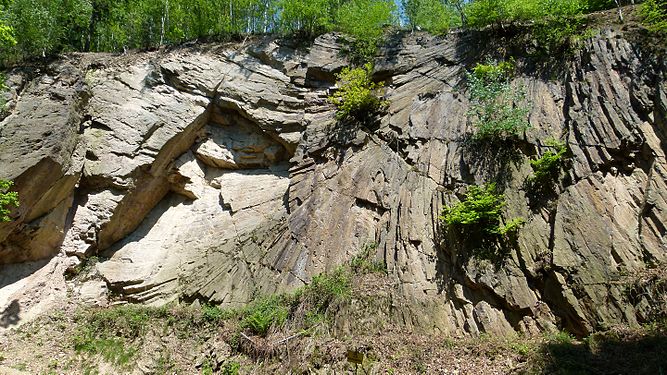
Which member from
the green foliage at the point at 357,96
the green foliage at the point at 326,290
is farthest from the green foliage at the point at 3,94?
the green foliage at the point at 326,290

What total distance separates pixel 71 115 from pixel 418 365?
12614mm

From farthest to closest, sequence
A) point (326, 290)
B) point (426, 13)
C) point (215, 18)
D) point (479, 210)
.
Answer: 1. point (426, 13)
2. point (215, 18)
3. point (326, 290)
4. point (479, 210)

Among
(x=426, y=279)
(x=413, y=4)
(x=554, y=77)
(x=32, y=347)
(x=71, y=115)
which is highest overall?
(x=413, y=4)

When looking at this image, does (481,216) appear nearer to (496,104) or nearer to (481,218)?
(481,218)

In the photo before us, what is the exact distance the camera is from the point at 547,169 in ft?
33.4

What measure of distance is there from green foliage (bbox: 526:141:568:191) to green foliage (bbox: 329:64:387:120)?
5.31 m

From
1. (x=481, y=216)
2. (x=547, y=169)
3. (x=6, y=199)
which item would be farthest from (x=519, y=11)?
(x=6, y=199)

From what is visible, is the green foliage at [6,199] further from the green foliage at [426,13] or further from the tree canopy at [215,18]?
the green foliage at [426,13]

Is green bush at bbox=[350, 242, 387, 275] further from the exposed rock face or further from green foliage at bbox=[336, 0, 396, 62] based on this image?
green foliage at bbox=[336, 0, 396, 62]

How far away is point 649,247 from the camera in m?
8.58

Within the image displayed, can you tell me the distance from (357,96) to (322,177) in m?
2.88

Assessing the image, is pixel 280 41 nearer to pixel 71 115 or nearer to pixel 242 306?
pixel 71 115

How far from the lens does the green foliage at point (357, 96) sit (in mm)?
13820

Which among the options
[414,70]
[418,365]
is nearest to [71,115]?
[414,70]
